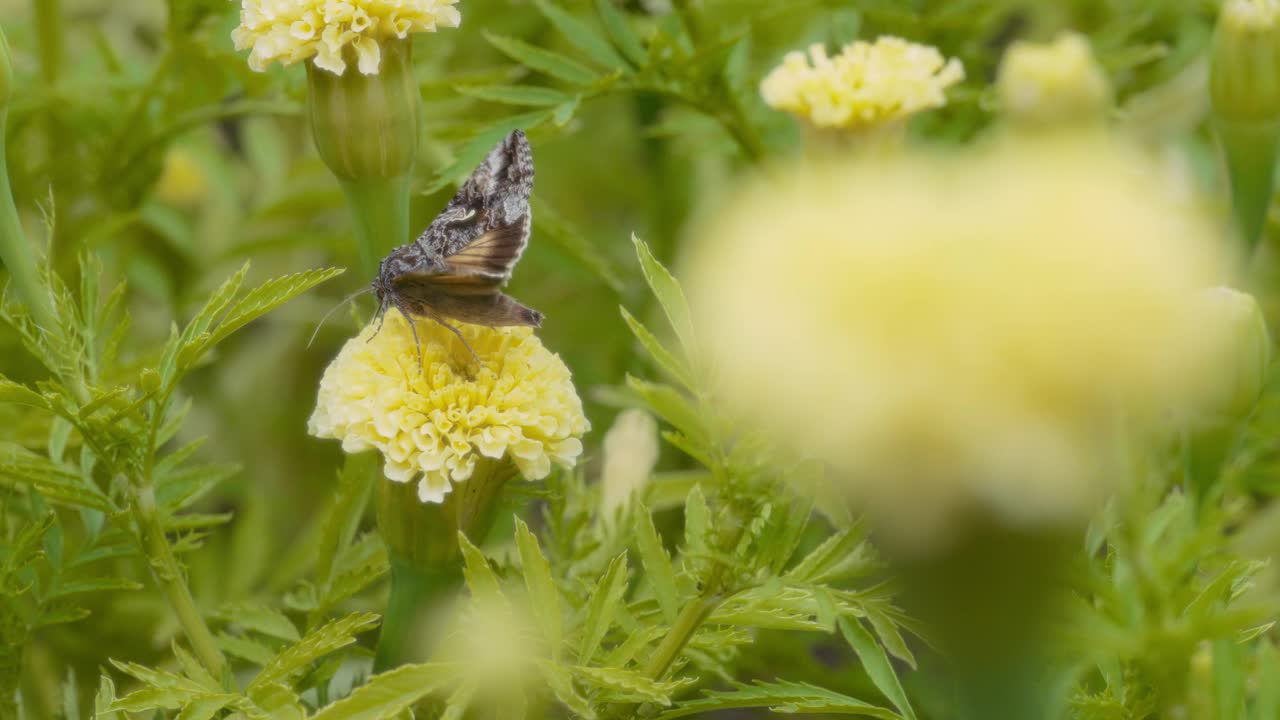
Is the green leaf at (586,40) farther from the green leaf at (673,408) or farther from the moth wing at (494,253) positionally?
the green leaf at (673,408)

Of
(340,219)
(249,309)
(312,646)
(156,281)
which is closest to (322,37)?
(249,309)

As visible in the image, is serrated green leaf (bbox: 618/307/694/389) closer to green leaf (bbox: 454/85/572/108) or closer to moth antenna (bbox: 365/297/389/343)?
moth antenna (bbox: 365/297/389/343)

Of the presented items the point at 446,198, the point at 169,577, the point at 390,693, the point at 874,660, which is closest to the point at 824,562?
the point at 874,660

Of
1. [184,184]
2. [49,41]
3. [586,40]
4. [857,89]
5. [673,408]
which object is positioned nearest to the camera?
[673,408]

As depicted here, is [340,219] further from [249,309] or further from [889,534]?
[889,534]

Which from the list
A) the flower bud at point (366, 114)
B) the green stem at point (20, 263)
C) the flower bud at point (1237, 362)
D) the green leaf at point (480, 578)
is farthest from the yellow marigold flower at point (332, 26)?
the flower bud at point (1237, 362)

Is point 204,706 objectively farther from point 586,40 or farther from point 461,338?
point 586,40

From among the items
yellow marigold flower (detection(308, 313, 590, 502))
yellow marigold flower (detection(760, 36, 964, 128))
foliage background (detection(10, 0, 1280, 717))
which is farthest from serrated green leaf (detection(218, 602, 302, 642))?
yellow marigold flower (detection(760, 36, 964, 128))
